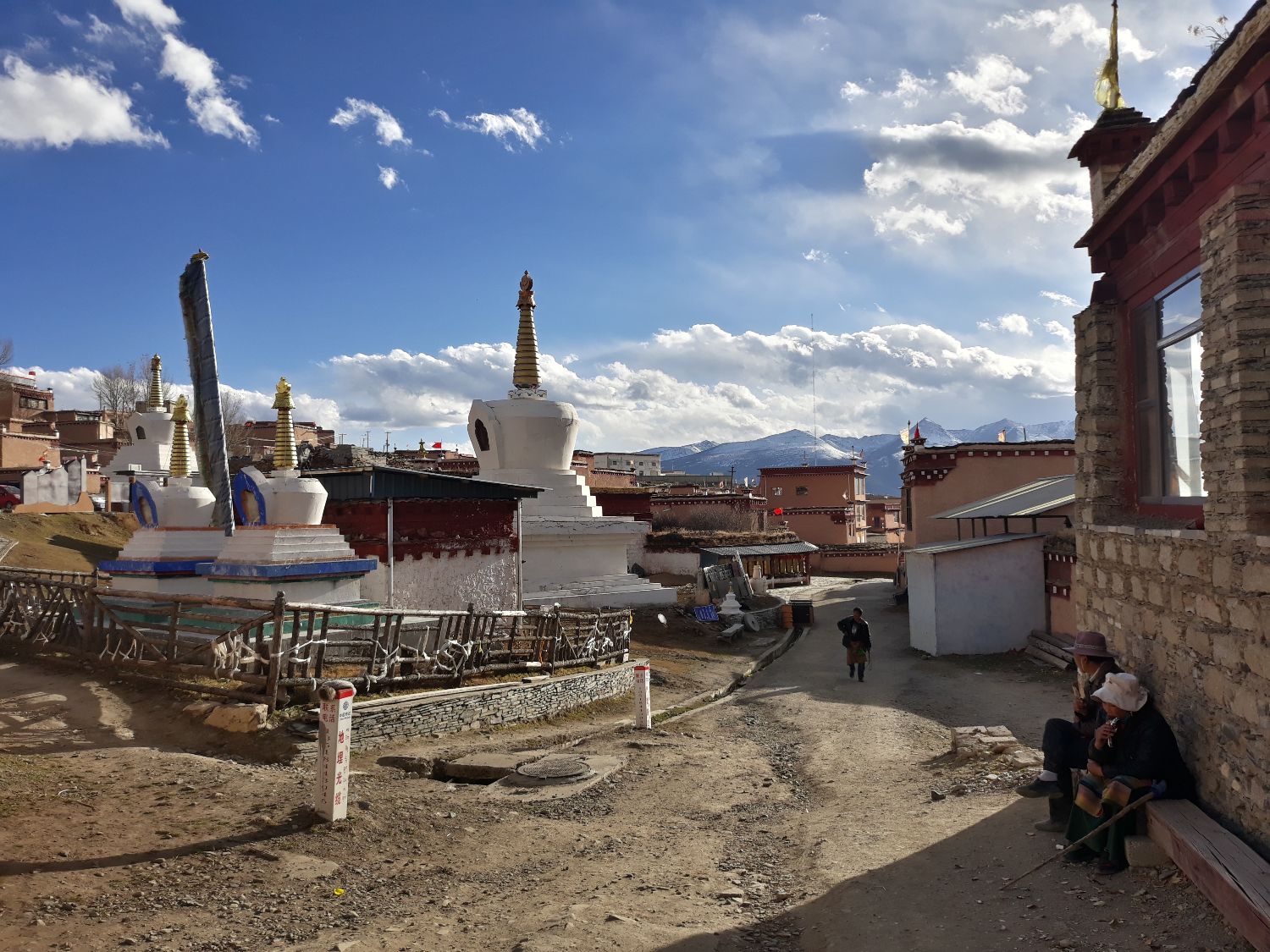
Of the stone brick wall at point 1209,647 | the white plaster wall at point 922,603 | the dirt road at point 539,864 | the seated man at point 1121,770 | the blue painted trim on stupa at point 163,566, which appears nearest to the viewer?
the stone brick wall at point 1209,647

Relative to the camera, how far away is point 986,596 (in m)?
21.6

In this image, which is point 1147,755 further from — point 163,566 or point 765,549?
point 765,549

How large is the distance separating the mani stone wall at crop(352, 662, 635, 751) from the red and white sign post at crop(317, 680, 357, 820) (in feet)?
9.18

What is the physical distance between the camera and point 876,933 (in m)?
5.95

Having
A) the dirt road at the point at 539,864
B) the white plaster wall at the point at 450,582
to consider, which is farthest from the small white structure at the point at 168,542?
the dirt road at the point at 539,864

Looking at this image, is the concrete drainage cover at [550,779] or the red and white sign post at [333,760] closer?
the red and white sign post at [333,760]

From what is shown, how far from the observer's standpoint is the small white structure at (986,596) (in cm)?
2148

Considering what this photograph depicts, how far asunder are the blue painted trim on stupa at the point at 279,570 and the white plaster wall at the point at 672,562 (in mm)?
21118

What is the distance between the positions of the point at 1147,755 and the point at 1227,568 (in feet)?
4.75

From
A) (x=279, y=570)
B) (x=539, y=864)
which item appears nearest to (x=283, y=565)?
(x=279, y=570)

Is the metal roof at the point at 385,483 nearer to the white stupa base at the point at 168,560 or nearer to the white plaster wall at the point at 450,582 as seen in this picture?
the white plaster wall at the point at 450,582

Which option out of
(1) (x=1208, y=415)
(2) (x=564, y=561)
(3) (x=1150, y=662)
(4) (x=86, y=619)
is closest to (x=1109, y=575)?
(3) (x=1150, y=662)

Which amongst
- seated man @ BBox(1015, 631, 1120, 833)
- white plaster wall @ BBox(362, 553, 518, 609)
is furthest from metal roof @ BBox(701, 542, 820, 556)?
seated man @ BBox(1015, 631, 1120, 833)

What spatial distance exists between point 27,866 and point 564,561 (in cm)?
1970
